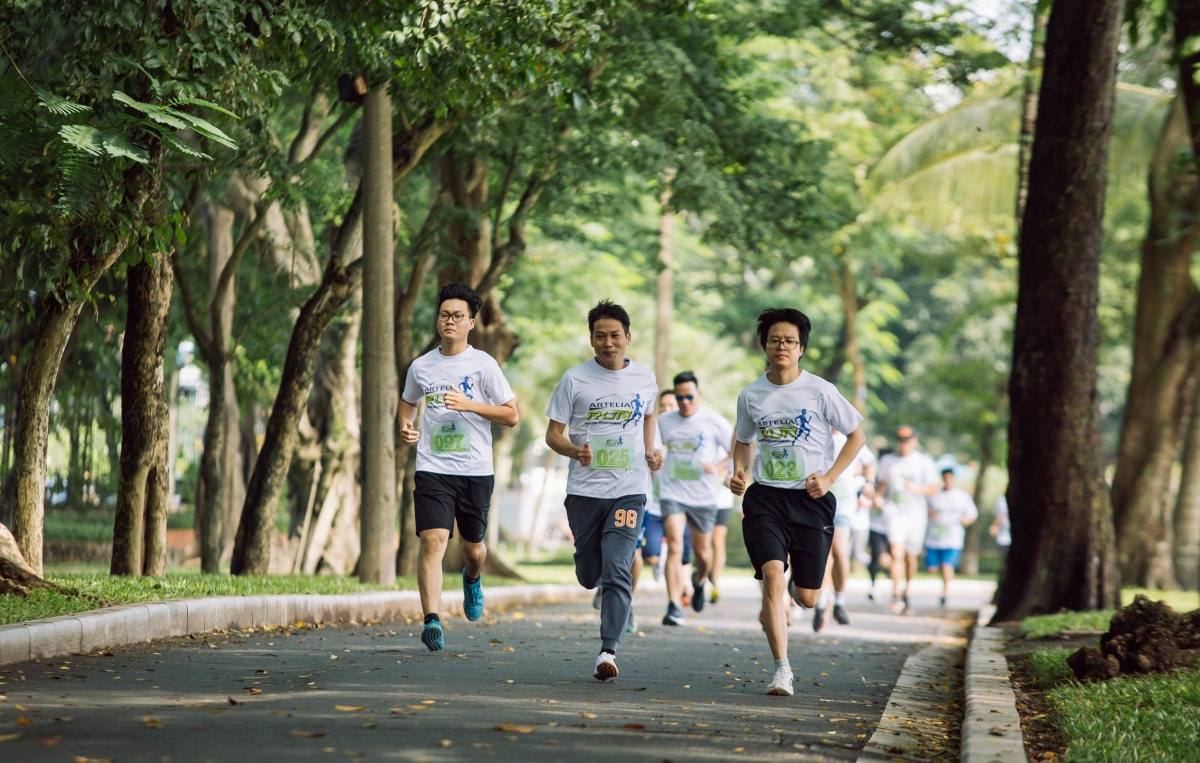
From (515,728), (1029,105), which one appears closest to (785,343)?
(515,728)

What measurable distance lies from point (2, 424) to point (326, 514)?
430 cm

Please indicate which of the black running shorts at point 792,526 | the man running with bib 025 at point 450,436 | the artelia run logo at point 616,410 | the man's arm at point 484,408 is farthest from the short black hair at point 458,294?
the black running shorts at point 792,526

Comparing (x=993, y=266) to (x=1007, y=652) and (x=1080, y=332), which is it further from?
(x=1007, y=652)

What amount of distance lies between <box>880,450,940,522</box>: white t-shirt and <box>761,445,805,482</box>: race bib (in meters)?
10.1

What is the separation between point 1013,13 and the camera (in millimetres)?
20031

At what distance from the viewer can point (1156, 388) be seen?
19734 millimetres

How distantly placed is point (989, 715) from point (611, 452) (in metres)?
2.43

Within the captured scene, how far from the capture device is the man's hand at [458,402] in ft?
27.3

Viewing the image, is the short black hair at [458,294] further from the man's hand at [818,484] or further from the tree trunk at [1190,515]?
the tree trunk at [1190,515]

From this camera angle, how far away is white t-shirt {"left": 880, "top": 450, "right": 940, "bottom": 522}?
1775cm

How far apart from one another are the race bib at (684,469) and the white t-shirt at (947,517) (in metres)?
7.94

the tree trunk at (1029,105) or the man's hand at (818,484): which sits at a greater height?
the tree trunk at (1029,105)

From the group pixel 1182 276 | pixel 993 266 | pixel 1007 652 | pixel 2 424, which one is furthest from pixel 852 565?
pixel 1007 652

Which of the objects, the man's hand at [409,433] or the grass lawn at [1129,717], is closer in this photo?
the grass lawn at [1129,717]
